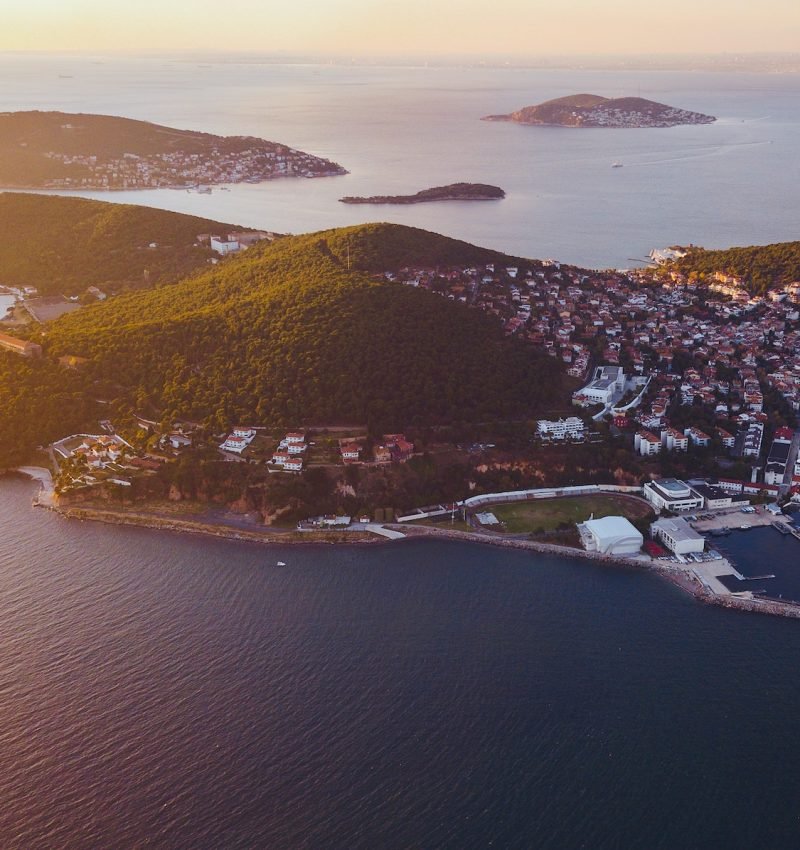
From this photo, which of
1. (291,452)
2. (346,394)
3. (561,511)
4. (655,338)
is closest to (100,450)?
(291,452)

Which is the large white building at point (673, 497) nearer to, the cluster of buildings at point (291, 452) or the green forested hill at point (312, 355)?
the green forested hill at point (312, 355)

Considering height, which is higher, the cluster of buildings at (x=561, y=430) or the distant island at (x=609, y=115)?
the distant island at (x=609, y=115)

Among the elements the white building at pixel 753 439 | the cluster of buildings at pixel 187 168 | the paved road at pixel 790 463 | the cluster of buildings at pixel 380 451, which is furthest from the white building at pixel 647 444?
the cluster of buildings at pixel 187 168

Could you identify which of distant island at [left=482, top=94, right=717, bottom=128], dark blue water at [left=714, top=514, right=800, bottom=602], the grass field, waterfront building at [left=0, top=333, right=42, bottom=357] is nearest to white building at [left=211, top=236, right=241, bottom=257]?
waterfront building at [left=0, top=333, right=42, bottom=357]

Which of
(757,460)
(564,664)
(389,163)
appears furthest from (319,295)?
(389,163)

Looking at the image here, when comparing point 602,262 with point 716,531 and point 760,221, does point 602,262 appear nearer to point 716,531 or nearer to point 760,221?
point 760,221

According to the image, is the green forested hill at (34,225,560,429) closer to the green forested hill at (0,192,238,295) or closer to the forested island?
the forested island

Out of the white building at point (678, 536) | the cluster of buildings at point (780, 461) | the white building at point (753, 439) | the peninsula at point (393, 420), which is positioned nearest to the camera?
the white building at point (678, 536)

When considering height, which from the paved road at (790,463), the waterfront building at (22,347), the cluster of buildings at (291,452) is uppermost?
the waterfront building at (22,347)
